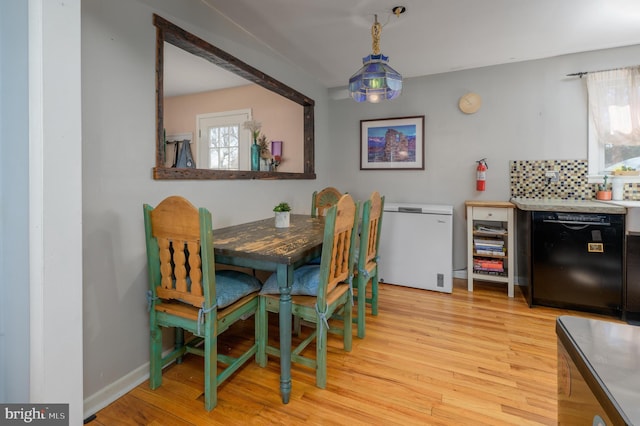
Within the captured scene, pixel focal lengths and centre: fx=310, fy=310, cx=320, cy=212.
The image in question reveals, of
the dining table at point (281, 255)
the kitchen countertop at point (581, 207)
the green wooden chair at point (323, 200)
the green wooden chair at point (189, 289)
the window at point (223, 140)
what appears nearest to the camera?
the green wooden chair at point (189, 289)

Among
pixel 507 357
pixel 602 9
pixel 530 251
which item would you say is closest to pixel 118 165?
pixel 507 357

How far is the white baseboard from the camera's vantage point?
1.48 m

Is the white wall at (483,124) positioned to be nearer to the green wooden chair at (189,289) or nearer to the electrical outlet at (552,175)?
the electrical outlet at (552,175)

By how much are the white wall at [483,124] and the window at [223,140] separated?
1371 millimetres

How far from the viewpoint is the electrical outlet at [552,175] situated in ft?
10.1

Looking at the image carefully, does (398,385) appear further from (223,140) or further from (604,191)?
(223,140)

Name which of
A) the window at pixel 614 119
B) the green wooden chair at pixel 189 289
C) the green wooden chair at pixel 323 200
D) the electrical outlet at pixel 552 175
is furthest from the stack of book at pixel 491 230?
the green wooden chair at pixel 189 289

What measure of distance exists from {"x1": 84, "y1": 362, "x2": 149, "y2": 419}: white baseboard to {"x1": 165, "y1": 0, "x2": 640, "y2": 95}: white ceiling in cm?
233

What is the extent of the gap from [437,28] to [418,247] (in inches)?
76.8

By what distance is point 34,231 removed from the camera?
3.45 feet

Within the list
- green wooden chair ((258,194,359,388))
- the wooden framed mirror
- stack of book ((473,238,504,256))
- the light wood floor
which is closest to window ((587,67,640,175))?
stack of book ((473,238,504,256))

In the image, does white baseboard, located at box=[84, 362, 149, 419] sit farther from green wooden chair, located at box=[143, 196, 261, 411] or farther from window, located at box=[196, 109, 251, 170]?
window, located at box=[196, 109, 251, 170]

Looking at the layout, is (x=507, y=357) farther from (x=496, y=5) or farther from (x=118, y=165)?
(x=118, y=165)

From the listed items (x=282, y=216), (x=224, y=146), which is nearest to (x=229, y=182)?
(x=282, y=216)
